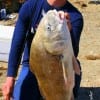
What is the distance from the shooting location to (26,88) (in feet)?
15.9

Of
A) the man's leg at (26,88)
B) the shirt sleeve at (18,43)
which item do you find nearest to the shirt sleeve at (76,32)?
the shirt sleeve at (18,43)

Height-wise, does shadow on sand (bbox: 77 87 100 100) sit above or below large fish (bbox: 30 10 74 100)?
below

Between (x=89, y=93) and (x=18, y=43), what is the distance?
6.68 ft

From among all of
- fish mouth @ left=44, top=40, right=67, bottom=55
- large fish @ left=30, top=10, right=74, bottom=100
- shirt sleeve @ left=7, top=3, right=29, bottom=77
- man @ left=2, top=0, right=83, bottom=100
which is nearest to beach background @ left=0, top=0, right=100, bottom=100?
man @ left=2, top=0, right=83, bottom=100

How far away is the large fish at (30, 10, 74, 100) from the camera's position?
12.3ft

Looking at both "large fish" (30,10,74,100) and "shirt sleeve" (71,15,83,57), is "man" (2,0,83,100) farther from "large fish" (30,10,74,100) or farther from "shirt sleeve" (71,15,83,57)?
Result: "large fish" (30,10,74,100)

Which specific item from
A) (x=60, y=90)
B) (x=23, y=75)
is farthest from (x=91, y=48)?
(x=60, y=90)

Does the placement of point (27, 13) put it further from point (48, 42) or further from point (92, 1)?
point (92, 1)

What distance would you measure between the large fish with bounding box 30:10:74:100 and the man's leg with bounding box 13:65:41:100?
71cm

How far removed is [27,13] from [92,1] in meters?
8.01

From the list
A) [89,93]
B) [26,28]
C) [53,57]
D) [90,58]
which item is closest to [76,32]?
[26,28]

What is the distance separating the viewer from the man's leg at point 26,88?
4.79m

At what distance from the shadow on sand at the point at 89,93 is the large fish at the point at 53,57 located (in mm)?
2156

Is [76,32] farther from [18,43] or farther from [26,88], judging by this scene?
[26,88]
